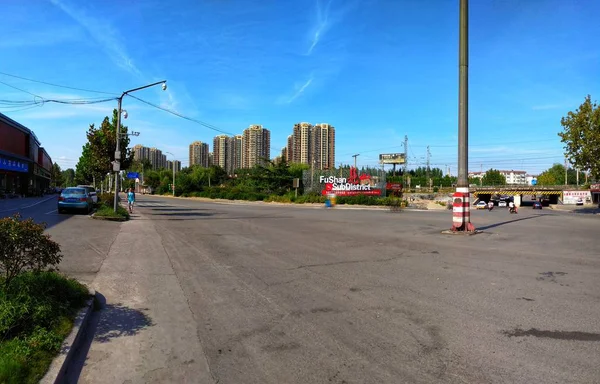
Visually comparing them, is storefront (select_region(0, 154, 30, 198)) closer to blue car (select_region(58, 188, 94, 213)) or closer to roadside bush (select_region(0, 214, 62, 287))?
blue car (select_region(58, 188, 94, 213))

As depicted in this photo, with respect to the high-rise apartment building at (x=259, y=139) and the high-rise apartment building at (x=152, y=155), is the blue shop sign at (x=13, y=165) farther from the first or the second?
the high-rise apartment building at (x=152, y=155)

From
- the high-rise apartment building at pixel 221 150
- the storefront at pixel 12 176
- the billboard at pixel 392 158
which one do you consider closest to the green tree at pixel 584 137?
the storefront at pixel 12 176

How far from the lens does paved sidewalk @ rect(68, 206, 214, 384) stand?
389cm

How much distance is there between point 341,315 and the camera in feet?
18.5

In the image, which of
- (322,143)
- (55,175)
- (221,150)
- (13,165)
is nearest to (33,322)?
(13,165)

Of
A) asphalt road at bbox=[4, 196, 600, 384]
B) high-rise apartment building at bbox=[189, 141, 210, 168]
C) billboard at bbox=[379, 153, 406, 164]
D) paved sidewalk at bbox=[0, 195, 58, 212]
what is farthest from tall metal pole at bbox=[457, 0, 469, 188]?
high-rise apartment building at bbox=[189, 141, 210, 168]

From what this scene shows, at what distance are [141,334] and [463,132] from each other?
14.6m

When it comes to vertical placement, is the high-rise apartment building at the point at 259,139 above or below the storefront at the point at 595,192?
above

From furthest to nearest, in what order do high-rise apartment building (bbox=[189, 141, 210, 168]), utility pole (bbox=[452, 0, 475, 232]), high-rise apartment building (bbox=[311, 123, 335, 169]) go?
high-rise apartment building (bbox=[189, 141, 210, 168]), high-rise apartment building (bbox=[311, 123, 335, 169]), utility pole (bbox=[452, 0, 475, 232])

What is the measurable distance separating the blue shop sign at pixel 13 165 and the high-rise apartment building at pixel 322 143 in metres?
51.2

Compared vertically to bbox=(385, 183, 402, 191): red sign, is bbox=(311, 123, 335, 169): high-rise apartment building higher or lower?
higher

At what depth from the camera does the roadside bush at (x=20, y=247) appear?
179 inches

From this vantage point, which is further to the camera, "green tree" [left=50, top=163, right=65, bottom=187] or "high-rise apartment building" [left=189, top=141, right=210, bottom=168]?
"high-rise apartment building" [left=189, top=141, right=210, bottom=168]

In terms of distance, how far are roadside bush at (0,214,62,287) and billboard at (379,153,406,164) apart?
356ft
